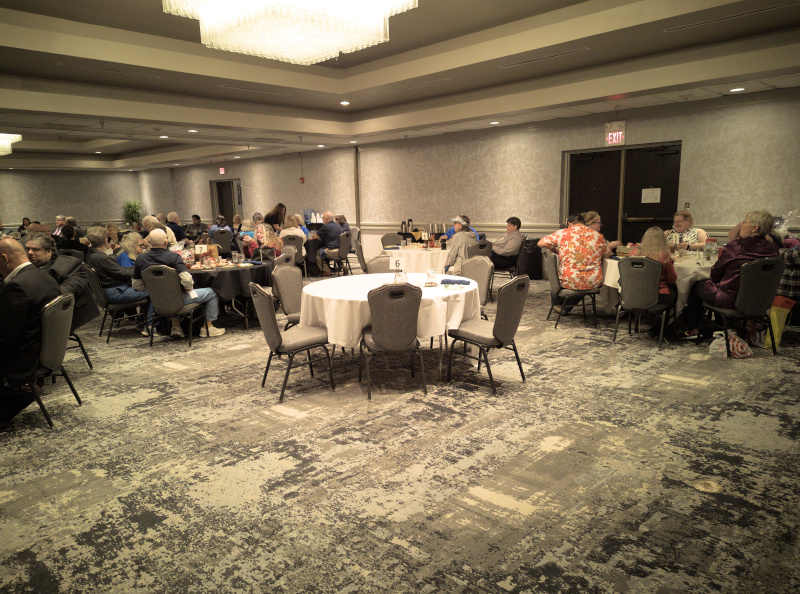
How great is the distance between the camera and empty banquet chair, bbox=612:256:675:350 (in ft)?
17.5

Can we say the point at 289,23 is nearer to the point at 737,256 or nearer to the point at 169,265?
the point at 169,265

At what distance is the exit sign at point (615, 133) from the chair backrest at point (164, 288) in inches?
300

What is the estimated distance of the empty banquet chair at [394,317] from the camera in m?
3.96

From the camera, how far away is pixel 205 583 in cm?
224

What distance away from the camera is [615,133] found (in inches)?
364

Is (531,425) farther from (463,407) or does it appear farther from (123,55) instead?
(123,55)

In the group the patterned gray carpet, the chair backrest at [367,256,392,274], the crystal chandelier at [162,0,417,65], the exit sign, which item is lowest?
the patterned gray carpet

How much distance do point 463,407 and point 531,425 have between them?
22.9 inches

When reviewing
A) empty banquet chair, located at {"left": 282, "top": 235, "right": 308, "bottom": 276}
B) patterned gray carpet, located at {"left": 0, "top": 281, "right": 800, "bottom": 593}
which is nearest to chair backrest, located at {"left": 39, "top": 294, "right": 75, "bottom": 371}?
patterned gray carpet, located at {"left": 0, "top": 281, "right": 800, "bottom": 593}

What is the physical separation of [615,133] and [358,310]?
23.4 feet

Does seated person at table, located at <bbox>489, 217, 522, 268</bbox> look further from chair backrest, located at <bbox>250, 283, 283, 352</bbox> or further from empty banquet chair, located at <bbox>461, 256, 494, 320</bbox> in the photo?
chair backrest, located at <bbox>250, 283, 283, 352</bbox>

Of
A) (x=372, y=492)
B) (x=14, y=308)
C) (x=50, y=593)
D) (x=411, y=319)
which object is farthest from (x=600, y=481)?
(x=14, y=308)

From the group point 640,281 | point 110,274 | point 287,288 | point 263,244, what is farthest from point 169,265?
point 640,281

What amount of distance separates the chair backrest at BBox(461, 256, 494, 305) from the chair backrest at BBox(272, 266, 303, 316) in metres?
1.85
